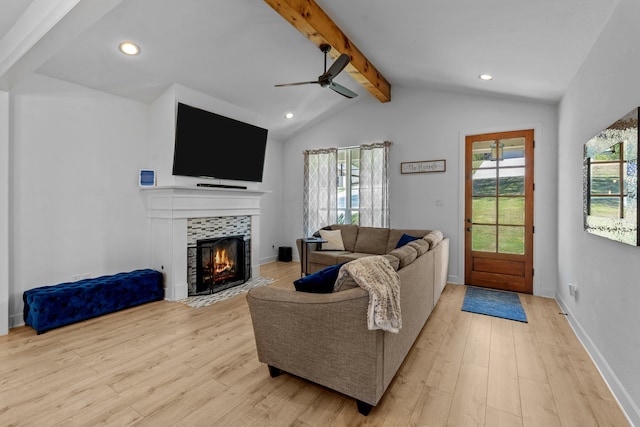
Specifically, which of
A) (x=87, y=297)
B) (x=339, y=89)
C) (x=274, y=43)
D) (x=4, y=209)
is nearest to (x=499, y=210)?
(x=339, y=89)

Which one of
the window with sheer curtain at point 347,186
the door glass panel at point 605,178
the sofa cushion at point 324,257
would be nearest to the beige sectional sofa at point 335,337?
the door glass panel at point 605,178

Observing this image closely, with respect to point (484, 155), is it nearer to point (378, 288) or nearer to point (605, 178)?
point (605, 178)

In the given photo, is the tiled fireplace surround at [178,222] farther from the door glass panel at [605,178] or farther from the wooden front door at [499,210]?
the door glass panel at [605,178]

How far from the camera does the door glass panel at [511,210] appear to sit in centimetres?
430

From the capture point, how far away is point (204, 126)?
4.09m

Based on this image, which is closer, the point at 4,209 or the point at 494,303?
the point at 4,209

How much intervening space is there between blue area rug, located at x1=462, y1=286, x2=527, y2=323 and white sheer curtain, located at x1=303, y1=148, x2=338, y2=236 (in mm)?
2789

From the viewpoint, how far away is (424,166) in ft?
16.4

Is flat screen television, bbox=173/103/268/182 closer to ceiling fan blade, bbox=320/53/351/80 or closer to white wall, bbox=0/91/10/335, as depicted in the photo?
white wall, bbox=0/91/10/335

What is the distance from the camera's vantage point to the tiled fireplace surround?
12.7 ft

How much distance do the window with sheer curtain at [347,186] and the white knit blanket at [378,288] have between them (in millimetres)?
3512

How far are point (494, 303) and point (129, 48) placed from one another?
5.13 metres

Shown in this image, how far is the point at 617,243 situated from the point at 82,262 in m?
5.06

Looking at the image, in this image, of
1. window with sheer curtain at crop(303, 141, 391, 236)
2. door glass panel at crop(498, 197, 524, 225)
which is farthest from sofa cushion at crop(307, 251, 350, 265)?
door glass panel at crop(498, 197, 524, 225)
